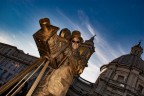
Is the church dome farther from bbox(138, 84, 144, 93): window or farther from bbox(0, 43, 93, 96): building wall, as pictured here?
bbox(0, 43, 93, 96): building wall

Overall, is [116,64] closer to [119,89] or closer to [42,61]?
[119,89]

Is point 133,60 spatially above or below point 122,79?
above

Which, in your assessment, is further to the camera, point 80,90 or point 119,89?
point 80,90

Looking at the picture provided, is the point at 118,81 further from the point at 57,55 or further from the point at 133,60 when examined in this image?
the point at 57,55

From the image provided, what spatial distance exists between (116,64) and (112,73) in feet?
8.02

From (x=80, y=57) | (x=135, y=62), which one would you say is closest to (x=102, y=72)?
(x=135, y=62)

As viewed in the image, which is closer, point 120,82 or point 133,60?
point 120,82

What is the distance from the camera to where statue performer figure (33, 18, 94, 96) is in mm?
3410

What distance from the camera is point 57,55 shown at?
369 cm

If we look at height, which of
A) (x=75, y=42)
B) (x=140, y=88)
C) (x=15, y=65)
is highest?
(x=140, y=88)

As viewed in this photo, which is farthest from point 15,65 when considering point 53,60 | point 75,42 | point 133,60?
point 53,60

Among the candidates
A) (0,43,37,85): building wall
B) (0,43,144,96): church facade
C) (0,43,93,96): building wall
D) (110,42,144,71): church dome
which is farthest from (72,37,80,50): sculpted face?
(0,43,37,85): building wall

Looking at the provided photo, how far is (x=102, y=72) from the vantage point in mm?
42562

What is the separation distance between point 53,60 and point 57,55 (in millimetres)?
123
